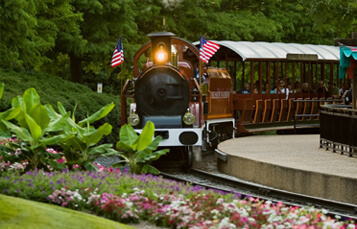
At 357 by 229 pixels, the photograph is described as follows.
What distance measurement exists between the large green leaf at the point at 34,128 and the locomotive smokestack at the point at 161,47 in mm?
7038

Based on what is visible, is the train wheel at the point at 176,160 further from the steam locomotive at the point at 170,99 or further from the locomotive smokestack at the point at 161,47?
the locomotive smokestack at the point at 161,47

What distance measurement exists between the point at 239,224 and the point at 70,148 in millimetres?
4447

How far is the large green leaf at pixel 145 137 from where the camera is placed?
39.0ft

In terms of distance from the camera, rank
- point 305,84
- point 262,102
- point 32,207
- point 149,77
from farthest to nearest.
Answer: point 305,84 < point 262,102 < point 149,77 < point 32,207

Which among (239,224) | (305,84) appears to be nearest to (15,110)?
(239,224)

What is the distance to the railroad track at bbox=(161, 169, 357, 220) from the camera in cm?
1202

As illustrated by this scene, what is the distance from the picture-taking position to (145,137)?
12.1 meters

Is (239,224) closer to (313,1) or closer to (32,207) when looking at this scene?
(32,207)

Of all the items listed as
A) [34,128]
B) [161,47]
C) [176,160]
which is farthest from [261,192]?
[176,160]

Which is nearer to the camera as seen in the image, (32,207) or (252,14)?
(32,207)

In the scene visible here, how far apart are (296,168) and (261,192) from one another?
2.46 ft

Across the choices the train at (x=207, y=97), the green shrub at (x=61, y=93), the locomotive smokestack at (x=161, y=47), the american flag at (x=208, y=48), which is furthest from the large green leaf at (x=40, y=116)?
the green shrub at (x=61, y=93)

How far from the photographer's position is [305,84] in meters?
28.4

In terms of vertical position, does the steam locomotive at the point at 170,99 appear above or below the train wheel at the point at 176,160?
above
